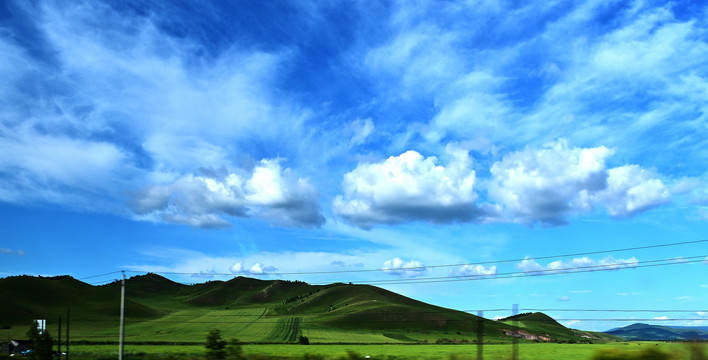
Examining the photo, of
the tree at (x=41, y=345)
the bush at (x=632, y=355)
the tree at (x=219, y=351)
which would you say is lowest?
the tree at (x=41, y=345)

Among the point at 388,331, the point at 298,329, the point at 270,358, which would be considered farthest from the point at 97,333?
the point at 270,358

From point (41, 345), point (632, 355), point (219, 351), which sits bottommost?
point (41, 345)

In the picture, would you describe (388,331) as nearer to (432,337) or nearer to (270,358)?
(432,337)

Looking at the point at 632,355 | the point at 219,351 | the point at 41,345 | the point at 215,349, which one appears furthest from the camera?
the point at 41,345

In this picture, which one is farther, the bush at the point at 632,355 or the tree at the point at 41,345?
the tree at the point at 41,345

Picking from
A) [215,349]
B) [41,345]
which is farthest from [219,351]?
[41,345]

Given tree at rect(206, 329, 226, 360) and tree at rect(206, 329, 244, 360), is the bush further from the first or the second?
tree at rect(206, 329, 226, 360)

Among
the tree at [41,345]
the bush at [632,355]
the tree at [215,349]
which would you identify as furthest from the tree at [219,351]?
the bush at [632,355]

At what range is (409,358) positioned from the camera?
85.3 meters

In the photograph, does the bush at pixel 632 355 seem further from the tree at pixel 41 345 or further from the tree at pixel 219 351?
the tree at pixel 41 345

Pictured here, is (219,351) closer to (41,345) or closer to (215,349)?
(215,349)

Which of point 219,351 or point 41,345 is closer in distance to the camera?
point 219,351

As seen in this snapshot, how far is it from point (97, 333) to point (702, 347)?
188 meters

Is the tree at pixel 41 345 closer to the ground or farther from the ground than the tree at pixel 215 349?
closer to the ground
